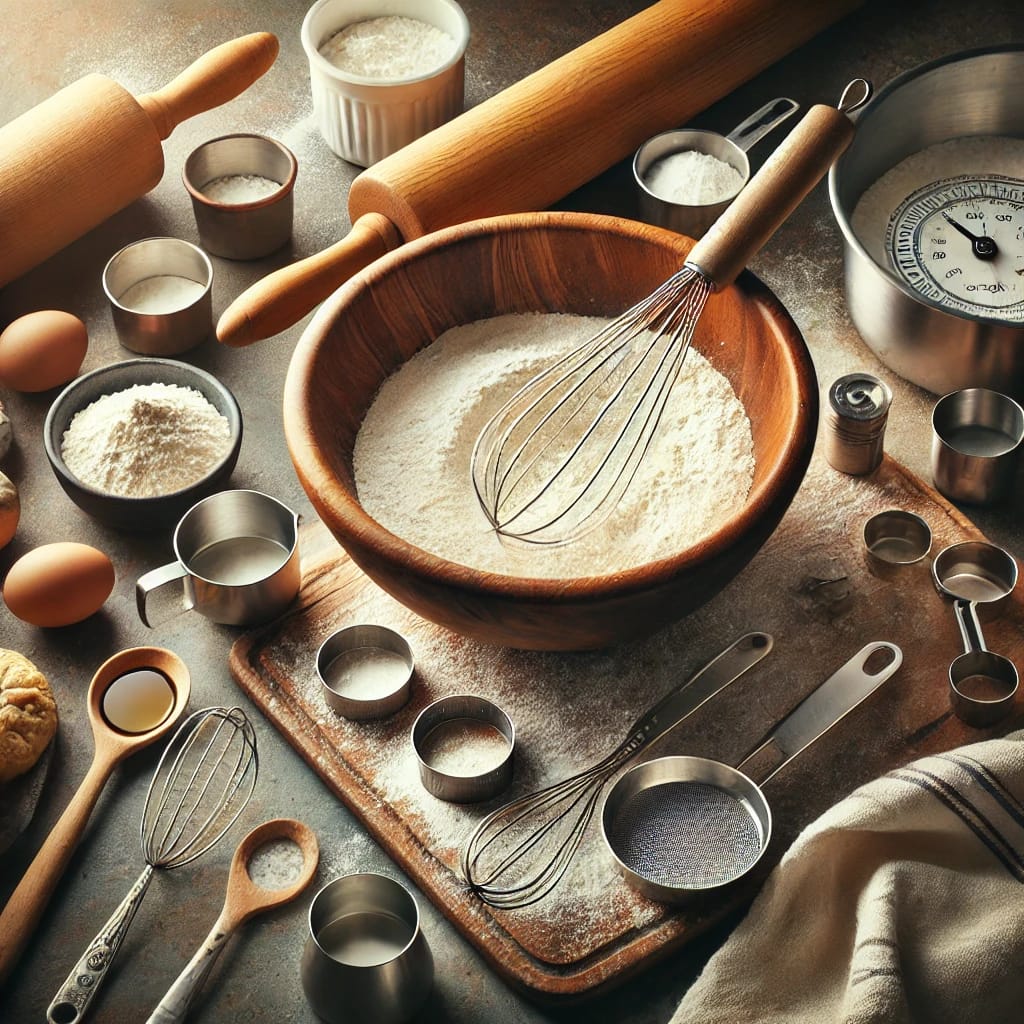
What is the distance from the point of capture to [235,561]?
116cm

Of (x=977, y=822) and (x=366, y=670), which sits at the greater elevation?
(x=366, y=670)

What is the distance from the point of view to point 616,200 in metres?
1.50

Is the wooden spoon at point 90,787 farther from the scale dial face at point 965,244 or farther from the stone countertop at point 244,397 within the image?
the scale dial face at point 965,244

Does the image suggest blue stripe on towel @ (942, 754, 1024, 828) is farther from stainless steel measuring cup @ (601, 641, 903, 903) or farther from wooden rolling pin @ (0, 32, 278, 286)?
wooden rolling pin @ (0, 32, 278, 286)

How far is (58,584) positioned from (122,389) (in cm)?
22

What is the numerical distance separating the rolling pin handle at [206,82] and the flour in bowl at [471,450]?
443 millimetres

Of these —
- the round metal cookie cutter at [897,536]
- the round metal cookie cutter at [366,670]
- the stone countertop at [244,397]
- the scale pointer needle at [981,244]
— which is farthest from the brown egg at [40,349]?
the scale pointer needle at [981,244]

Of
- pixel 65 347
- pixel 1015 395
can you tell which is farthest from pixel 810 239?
pixel 65 347

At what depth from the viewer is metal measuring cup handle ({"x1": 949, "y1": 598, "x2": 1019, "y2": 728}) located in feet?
3.47

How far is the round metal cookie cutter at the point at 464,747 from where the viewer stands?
3.32ft

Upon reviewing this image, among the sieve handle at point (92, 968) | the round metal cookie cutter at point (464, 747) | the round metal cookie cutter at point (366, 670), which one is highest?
the sieve handle at point (92, 968)

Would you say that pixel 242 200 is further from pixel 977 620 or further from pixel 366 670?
pixel 977 620

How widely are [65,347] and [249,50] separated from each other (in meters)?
0.37

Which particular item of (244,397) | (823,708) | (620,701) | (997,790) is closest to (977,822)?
(997,790)
